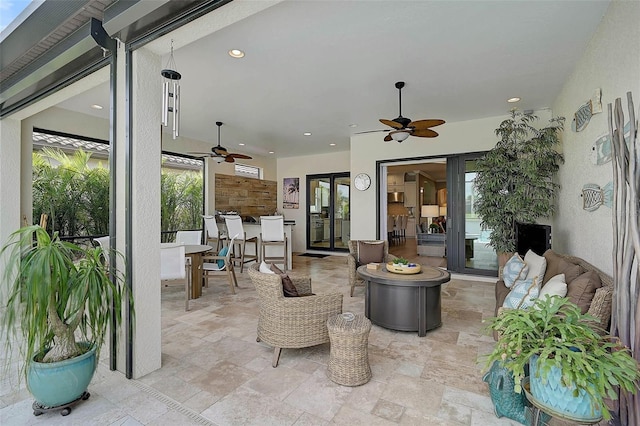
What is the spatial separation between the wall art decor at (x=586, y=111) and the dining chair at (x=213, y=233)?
19.8 feet

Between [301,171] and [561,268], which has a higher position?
[301,171]

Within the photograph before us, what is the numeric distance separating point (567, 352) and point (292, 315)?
69.9 inches

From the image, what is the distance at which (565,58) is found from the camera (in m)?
3.35

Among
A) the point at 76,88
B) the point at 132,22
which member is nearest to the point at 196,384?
the point at 132,22

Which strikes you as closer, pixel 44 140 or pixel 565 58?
pixel 565 58

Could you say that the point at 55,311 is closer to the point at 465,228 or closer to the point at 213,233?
the point at 213,233

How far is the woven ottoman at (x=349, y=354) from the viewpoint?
2197 millimetres

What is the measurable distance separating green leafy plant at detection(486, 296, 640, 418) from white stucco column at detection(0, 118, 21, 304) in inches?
232

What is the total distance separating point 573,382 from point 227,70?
4.13 metres

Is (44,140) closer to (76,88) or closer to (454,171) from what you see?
(76,88)

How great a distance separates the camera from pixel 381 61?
11.2 ft

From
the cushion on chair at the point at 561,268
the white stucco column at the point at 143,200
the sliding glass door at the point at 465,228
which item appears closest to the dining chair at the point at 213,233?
the white stucco column at the point at 143,200

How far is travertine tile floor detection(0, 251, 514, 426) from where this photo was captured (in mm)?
1893

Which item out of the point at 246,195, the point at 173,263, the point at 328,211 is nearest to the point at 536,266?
the point at 173,263
